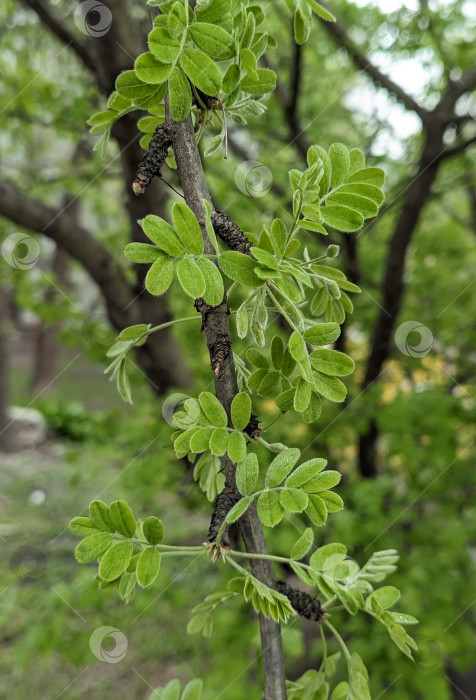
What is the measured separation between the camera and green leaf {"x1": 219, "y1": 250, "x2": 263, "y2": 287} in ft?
1.20

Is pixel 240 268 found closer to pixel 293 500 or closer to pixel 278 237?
pixel 278 237

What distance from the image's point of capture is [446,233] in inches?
98.3

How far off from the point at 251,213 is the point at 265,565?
1978 mm

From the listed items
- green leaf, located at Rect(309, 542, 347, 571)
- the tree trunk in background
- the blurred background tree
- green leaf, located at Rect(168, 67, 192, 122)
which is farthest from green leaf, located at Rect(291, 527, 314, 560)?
the tree trunk in background

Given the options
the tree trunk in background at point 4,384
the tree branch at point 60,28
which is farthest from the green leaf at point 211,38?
the tree trunk in background at point 4,384

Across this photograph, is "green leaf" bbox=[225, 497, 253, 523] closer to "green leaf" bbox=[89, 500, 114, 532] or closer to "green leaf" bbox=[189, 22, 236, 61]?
"green leaf" bbox=[89, 500, 114, 532]

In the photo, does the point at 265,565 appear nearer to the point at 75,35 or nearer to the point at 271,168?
the point at 271,168

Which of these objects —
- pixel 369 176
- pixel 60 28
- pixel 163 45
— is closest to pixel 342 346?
pixel 60 28

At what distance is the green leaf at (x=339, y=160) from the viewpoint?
400mm

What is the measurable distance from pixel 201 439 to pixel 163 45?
0.26 meters

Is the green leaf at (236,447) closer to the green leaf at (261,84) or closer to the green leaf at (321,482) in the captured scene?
the green leaf at (321,482)

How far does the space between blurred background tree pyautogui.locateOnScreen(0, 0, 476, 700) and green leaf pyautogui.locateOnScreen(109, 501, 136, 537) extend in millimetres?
926

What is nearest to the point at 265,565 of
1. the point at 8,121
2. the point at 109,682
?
the point at 109,682

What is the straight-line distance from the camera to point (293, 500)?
40cm
